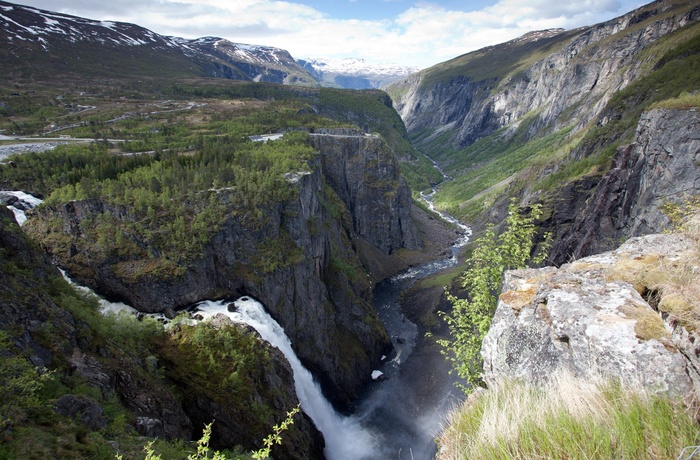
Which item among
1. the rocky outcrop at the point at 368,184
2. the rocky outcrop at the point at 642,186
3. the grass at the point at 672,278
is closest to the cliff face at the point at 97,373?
the grass at the point at 672,278

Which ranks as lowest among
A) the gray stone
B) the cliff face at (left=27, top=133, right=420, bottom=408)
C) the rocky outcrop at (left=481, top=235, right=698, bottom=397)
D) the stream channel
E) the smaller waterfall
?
the stream channel

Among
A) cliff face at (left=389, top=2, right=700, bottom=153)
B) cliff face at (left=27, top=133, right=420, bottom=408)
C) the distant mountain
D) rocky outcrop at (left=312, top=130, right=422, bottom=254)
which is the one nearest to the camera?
cliff face at (left=27, top=133, right=420, bottom=408)

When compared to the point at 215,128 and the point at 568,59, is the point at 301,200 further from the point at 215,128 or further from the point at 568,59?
the point at 568,59

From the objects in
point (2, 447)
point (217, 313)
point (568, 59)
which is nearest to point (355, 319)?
point (217, 313)

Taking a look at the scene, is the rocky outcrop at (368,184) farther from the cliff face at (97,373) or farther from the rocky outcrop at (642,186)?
the cliff face at (97,373)

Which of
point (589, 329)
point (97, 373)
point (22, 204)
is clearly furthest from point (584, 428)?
point (22, 204)

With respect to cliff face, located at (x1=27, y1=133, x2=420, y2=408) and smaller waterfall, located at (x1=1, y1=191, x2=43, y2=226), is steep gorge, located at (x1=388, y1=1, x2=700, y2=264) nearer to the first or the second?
cliff face, located at (x1=27, y1=133, x2=420, y2=408)

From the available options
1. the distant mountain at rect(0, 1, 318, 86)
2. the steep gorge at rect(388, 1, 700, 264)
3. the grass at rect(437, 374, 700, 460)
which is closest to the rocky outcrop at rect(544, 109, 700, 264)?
the steep gorge at rect(388, 1, 700, 264)
